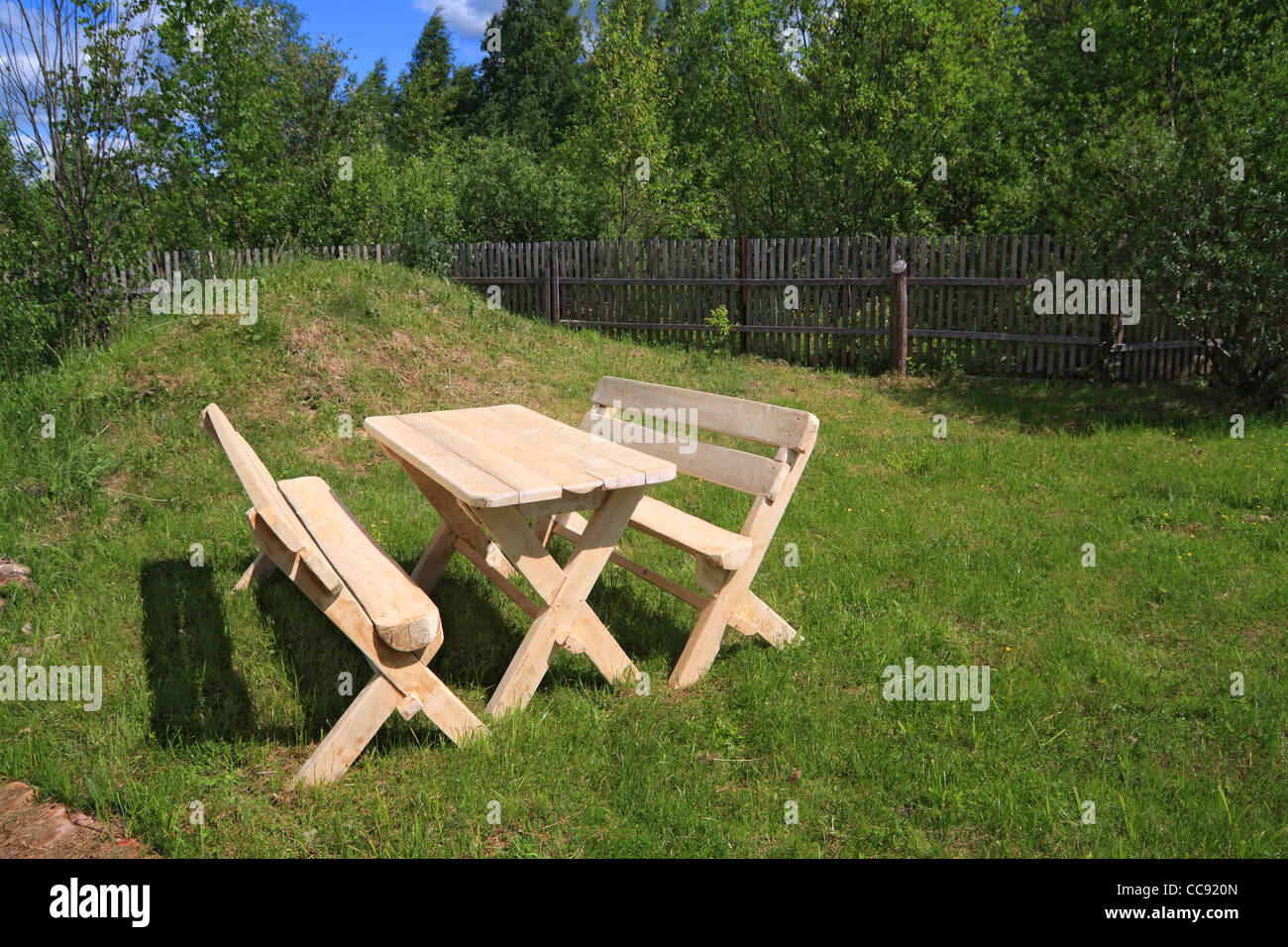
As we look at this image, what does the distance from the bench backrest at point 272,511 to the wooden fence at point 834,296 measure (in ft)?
20.3

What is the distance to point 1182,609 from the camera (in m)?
4.32

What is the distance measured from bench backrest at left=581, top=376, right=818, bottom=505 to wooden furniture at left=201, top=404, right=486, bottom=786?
1518 mm

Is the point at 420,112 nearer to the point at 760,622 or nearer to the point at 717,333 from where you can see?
the point at 717,333

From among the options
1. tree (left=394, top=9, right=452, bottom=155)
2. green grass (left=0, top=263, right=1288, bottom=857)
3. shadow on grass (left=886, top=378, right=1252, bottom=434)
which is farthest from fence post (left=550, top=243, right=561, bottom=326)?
tree (left=394, top=9, right=452, bottom=155)

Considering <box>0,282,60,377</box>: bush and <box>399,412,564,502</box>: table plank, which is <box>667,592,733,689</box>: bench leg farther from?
<box>0,282,60,377</box>: bush

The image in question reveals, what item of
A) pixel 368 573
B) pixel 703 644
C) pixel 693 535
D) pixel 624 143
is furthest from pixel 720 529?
pixel 624 143

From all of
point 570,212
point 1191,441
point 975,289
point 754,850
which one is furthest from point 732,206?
point 754,850

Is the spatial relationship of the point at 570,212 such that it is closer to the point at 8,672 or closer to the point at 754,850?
the point at 8,672

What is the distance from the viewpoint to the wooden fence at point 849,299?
10086 mm

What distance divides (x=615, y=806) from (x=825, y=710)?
1.00m

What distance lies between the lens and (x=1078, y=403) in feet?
29.9

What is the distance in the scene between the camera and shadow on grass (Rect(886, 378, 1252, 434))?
26.9 feet

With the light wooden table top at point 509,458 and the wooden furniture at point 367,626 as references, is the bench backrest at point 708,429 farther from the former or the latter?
the wooden furniture at point 367,626

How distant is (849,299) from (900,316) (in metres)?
0.80
